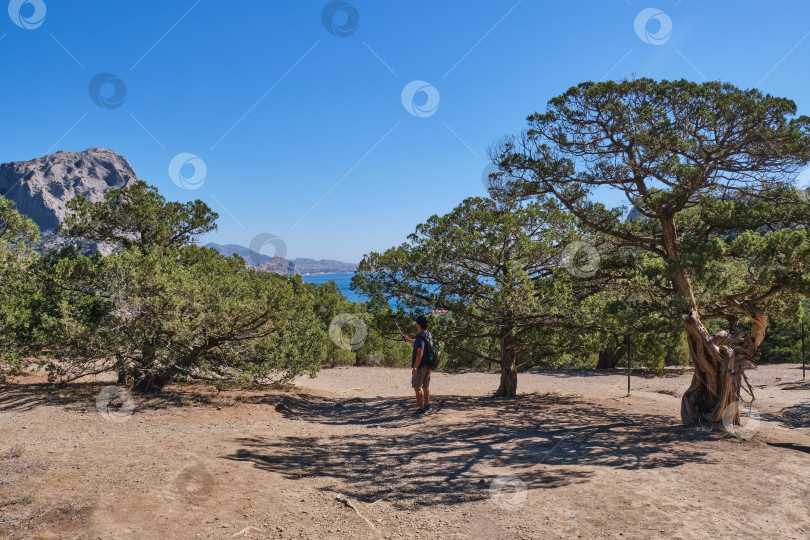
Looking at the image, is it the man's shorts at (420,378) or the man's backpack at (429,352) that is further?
the man's shorts at (420,378)

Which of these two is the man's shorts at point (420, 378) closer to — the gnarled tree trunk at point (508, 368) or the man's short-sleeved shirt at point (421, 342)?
the man's short-sleeved shirt at point (421, 342)

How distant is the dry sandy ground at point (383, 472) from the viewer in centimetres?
393

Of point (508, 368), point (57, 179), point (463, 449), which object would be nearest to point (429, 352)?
point (463, 449)

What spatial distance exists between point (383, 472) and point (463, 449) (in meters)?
1.43

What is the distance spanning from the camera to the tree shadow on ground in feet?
17.2

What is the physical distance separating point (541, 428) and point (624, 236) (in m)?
3.88

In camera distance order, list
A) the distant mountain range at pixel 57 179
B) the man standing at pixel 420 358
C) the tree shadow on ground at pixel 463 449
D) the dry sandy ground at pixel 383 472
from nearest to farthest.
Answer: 1. the dry sandy ground at pixel 383 472
2. the tree shadow on ground at pixel 463 449
3. the man standing at pixel 420 358
4. the distant mountain range at pixel 57 179

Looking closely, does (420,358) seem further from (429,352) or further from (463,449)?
(463,449)

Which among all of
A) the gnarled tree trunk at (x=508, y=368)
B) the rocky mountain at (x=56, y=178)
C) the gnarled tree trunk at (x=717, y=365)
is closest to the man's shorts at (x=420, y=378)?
the gnarled tree trunk at (x=508, y=368)

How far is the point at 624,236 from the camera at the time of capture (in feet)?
27.7

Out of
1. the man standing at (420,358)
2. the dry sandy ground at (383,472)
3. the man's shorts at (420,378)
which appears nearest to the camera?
the dry sandy ground at (383,472)

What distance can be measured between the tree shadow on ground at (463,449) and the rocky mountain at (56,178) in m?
105

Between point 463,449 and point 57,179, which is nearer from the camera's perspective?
point 463,449

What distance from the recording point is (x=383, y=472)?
5715 mm
